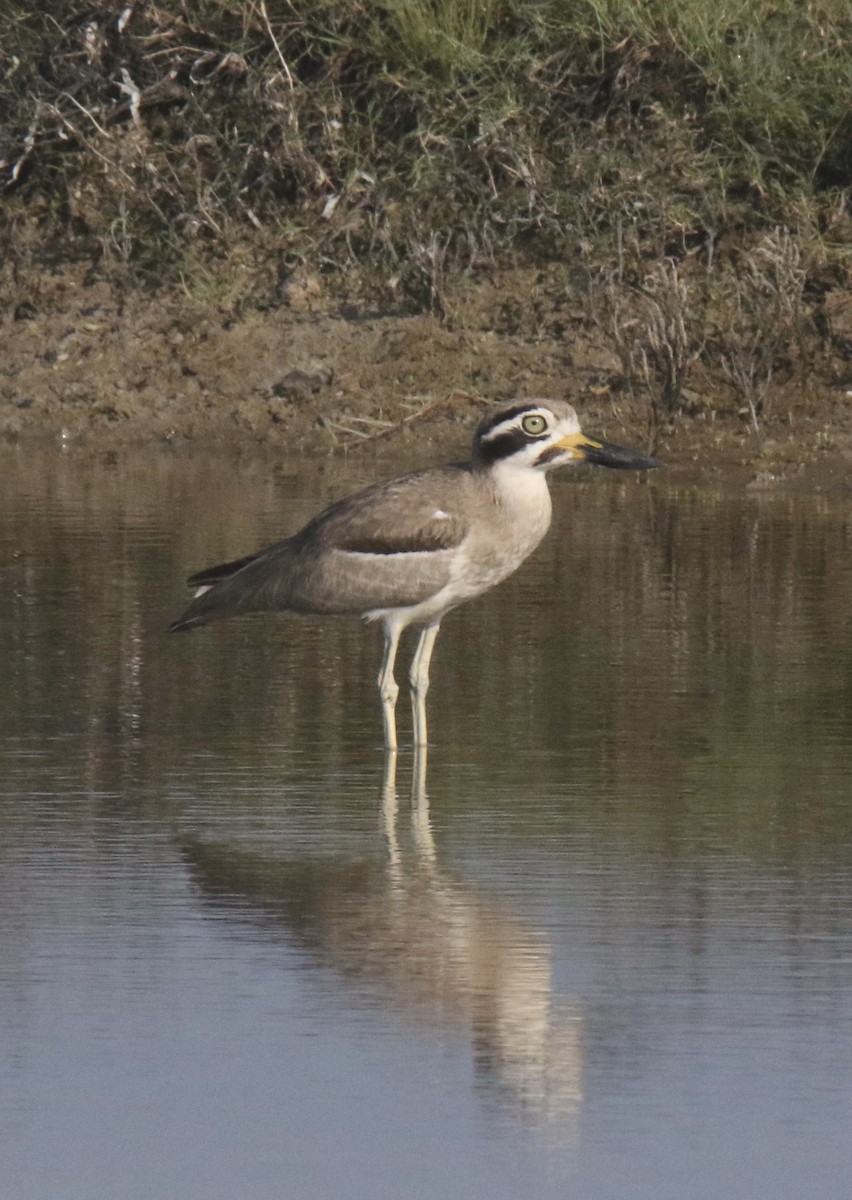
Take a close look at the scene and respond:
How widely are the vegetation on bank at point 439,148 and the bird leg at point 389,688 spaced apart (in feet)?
22.3

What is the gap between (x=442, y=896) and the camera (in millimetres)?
6648

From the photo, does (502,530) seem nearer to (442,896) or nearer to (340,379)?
(442,896)

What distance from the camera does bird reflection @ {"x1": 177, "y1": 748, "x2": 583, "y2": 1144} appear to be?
534 centimetres

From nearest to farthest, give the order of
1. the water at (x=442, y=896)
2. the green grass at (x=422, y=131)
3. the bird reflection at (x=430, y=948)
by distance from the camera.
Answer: the water at (x=442, y=896)
the bird reflection at (x=430, y=948)
the green grass at (x=422, y=131)

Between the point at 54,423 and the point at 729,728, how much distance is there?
8.48 metres

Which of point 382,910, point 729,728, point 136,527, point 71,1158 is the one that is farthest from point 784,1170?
point 136,527

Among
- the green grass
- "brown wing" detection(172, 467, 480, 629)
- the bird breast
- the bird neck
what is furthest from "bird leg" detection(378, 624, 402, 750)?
the green grass

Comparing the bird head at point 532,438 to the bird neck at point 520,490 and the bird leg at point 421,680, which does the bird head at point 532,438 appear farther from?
the bird leg at point 421,680

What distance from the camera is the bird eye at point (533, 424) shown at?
9.34 meters

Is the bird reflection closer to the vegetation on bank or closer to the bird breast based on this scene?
the bird breast

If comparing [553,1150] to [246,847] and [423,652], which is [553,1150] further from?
[423,652]

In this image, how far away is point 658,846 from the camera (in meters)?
7.14

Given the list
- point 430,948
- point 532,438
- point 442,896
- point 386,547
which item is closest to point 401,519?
point 386,547

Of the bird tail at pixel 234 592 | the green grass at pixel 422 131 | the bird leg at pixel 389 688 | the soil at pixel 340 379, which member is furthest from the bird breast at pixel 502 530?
the green grass at pixel 422 131
